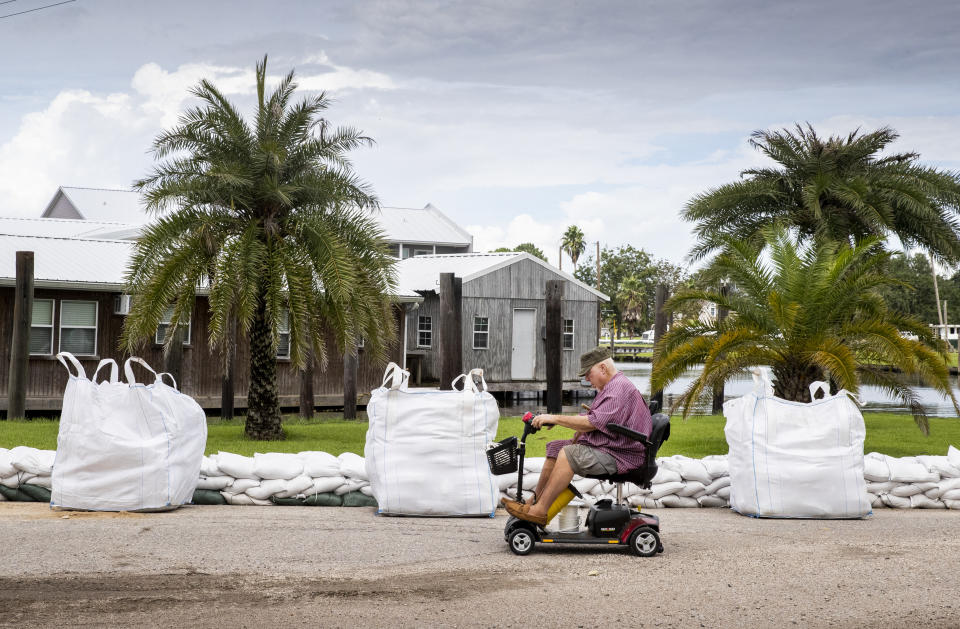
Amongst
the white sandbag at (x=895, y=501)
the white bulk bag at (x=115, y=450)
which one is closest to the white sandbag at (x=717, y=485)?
the white sandbag at (x=895, y=501)

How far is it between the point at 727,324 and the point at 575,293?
62.5 ft

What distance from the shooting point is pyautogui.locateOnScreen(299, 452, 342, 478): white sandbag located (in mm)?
9352

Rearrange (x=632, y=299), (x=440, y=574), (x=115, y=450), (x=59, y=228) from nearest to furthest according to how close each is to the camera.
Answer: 1. (x=440, y=574)
2. (x=115, y=450)
3. (x=59, y=228)
4. (x=632, y=299)

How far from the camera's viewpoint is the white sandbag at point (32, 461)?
9.20 metres

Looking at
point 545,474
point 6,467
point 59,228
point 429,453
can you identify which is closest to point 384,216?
point 59,228

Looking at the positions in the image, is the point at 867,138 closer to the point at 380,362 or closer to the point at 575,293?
the point at 380,362

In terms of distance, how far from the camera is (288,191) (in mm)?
14531

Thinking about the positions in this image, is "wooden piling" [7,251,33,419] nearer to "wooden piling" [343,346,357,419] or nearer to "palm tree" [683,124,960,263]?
"wooden piling" [343,346,357,419]

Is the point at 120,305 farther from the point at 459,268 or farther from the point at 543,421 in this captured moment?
the point at 543,421

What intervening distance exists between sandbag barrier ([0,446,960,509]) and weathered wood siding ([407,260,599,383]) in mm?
21644

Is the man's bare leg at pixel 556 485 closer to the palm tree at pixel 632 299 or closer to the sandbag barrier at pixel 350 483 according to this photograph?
the sandbag barrier at pixel 350 483

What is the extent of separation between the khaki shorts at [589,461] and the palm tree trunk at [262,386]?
839 cm

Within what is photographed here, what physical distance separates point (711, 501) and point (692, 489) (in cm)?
27

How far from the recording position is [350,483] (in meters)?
9.37
